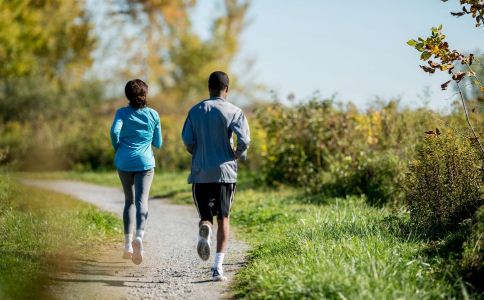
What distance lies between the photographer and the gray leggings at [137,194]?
7793 mm

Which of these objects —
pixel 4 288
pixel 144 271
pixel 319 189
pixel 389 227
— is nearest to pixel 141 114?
pixel 144 271

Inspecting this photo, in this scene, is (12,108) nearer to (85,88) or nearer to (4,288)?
(85,88)

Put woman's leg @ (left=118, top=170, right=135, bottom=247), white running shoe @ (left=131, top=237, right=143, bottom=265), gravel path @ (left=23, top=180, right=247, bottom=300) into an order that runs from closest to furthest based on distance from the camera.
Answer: gravel path @ (left=23, top=180, right=247, bottom=300) → white running shoe @ (left=131, top=237, right=143, bottom=265) → woman's leg @ (left=118, top=170, right=135, bottom=247)

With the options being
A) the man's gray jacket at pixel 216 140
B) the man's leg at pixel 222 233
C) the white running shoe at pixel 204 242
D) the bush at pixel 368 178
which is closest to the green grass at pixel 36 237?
the white running shoe at pixel 204 242

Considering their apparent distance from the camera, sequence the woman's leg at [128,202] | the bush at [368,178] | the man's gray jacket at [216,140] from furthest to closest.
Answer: the bush at [368,178], the woman's leg at [128,202], the man's gray jacket at [216,140]

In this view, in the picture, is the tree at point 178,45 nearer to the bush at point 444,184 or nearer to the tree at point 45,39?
the tree at point 45,39

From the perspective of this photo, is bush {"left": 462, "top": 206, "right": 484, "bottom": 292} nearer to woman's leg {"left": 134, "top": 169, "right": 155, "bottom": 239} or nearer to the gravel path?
the gravel path

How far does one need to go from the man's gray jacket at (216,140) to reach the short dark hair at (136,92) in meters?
1.09

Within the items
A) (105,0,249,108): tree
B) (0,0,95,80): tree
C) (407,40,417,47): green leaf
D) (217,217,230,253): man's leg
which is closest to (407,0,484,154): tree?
(407,40,417,47): green leaf

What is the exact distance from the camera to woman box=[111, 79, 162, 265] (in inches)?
305

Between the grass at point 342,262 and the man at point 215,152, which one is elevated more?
the man at point 215,152

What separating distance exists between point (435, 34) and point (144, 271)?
4.19 metres

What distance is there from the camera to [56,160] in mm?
25422

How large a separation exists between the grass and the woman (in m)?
1.47
